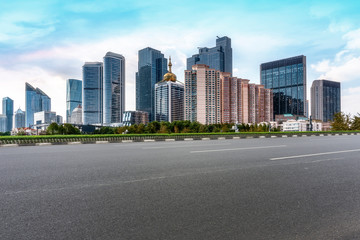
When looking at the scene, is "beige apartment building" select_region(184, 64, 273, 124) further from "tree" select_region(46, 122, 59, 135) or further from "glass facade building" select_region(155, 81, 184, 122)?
"tree" select_region(46, 122, 59, 135)

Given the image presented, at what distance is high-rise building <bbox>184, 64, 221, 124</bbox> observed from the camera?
4619 inches

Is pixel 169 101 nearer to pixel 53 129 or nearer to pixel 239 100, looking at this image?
pixel 239 100

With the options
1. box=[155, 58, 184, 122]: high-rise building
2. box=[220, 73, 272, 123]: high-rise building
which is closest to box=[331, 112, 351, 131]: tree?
box=[220, 73, 272, 123]: high-rise building

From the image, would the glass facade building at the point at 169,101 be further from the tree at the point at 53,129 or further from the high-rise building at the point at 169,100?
the tree at the point at 53,129

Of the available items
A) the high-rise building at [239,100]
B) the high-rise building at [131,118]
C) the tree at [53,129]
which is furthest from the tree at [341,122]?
the high-rise building at [131,118]

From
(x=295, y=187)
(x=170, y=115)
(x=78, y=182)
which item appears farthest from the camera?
(x=170, y=115)

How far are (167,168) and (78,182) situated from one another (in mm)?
1899

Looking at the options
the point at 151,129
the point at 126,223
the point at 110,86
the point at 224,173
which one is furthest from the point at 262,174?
the point at 110,86

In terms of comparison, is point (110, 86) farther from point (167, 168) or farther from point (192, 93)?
point (167, 168)

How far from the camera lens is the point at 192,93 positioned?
12119 centimetres

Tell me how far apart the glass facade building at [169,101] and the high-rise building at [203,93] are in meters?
38.2

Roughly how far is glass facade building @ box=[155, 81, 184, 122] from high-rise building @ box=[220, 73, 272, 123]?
4459 centimetres

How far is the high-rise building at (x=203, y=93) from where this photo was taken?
4619 inches

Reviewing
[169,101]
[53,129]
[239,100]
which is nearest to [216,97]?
[239,100]
